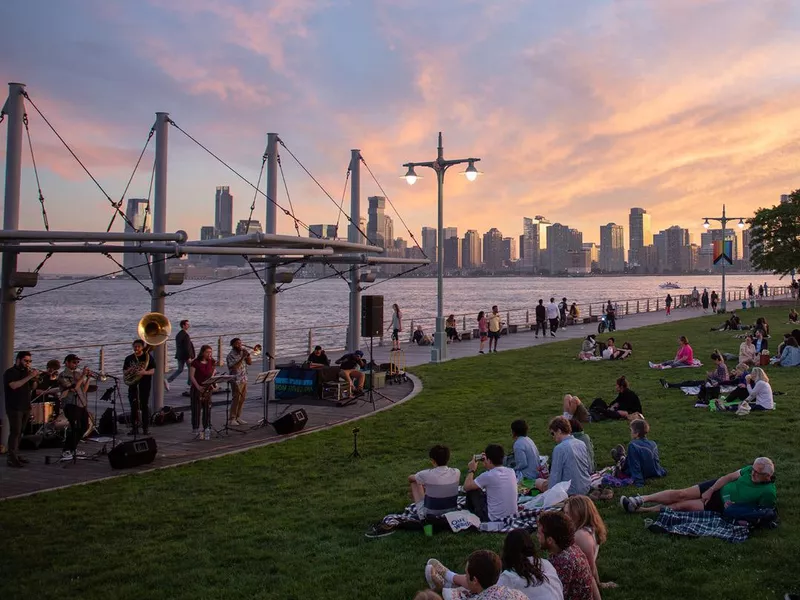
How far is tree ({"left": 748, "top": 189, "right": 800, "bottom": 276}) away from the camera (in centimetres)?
6128

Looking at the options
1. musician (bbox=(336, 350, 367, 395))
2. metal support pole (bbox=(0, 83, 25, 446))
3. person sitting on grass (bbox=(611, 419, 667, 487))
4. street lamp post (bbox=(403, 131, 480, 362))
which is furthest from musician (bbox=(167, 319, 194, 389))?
person sitting on grass (bbox=(611, 419, 667, 487))

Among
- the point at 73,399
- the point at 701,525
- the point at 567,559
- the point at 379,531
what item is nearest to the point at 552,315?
the point at 73,399

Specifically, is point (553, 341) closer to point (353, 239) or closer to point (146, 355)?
point (353, 239)

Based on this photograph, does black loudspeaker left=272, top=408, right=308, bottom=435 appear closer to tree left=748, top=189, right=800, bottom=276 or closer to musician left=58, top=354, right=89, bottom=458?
musician left=58, top=354, right=89, bottom=458

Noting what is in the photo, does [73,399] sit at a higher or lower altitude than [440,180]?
lower

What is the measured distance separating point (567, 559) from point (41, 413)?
1059cm

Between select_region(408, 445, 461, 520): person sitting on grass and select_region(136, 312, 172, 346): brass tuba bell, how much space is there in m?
7.25

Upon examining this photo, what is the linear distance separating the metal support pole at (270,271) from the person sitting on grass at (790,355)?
45.3ft

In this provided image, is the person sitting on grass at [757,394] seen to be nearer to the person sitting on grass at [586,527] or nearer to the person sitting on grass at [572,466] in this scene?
the person sitting on grass at [572,466]

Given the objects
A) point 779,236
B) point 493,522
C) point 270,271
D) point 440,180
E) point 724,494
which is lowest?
point 493,522

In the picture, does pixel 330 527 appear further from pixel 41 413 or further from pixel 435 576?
pixel 41 413

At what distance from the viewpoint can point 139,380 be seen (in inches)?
521

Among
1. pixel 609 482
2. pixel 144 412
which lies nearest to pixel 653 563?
pixel 609 482

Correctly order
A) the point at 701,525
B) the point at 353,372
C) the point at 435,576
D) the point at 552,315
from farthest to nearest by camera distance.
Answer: the point at 552,315, the point at 353,372, the point at 701,525, the point at 435,576
